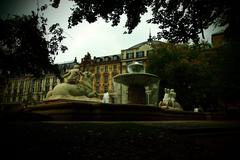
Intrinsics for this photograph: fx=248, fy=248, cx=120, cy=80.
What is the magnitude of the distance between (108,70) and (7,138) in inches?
2678

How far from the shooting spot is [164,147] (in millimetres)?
5195

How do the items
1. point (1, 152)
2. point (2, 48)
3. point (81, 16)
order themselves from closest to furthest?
point (1, 152) → point (81, 16) → point (2, 48)

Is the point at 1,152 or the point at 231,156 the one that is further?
the point at 231,156

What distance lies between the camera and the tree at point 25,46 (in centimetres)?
1565

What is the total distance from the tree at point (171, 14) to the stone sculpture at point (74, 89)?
478 cm

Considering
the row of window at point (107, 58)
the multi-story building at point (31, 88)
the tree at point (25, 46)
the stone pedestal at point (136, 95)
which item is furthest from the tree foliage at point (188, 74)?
the multi-story building at point (31, 88)

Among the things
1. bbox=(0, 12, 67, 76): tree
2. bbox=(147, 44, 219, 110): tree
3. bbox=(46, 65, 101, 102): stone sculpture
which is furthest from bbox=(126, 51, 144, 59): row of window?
bbox=(46, 65, 101, 102): stone sculpture

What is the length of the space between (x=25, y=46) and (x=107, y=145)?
43.1ft

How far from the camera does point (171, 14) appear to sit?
7602 millimetres

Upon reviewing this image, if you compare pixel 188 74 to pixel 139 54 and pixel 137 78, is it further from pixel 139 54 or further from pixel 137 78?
pixel 139 54

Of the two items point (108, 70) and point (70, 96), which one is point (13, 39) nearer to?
point (70, 96)

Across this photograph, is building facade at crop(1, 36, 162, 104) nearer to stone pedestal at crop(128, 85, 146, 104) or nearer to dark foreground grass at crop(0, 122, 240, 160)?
stone pedestal at crop(128, 85, 146, 104)

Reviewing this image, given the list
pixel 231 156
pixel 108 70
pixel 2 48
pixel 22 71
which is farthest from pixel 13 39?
pixel 108 70

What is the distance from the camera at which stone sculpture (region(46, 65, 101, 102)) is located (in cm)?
1130
